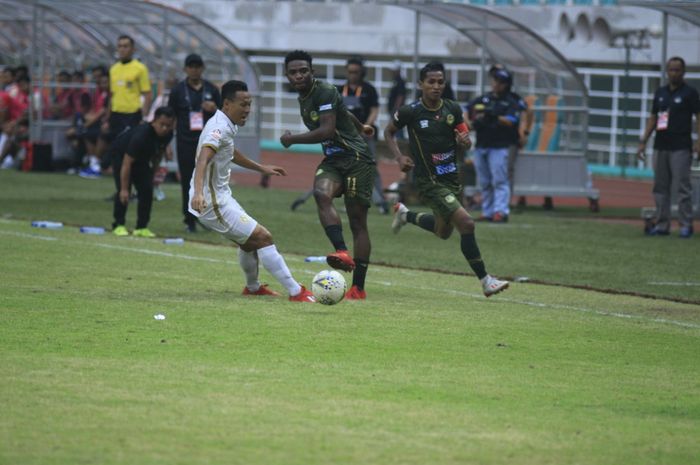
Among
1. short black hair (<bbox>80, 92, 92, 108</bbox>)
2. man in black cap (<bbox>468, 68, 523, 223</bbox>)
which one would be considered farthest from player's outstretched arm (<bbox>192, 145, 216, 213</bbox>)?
short black hair (<bbox>80, 92, 92, 108</bbox>)

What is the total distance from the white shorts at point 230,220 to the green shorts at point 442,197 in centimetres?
197

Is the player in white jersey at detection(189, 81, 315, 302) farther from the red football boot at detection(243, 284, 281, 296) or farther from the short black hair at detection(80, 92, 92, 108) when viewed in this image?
the short black hair at detection(80, 92, 92, 108)

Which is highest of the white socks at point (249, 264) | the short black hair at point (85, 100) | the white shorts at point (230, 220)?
the short black hair at point (85, 100)

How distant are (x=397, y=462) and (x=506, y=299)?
6688 millimetres

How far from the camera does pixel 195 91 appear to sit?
19.6 m

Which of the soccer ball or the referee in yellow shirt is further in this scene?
the referee in yellow shirt

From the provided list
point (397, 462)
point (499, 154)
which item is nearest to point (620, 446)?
point (397, 462)

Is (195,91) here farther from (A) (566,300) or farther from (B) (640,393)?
(B) (640,393)

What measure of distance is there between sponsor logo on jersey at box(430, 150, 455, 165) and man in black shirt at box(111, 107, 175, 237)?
511 centimetres

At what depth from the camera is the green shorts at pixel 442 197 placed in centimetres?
1324

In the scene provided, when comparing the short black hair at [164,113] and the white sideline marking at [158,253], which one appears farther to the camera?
the short black hair at [164,113]

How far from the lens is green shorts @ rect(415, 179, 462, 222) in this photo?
1324cm

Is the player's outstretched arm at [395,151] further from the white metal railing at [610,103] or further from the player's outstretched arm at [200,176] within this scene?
the white metal railing at [610,103]

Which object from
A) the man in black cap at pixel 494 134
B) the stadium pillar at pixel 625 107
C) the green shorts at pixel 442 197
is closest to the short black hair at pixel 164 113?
the green shorts at pixel 442 197
